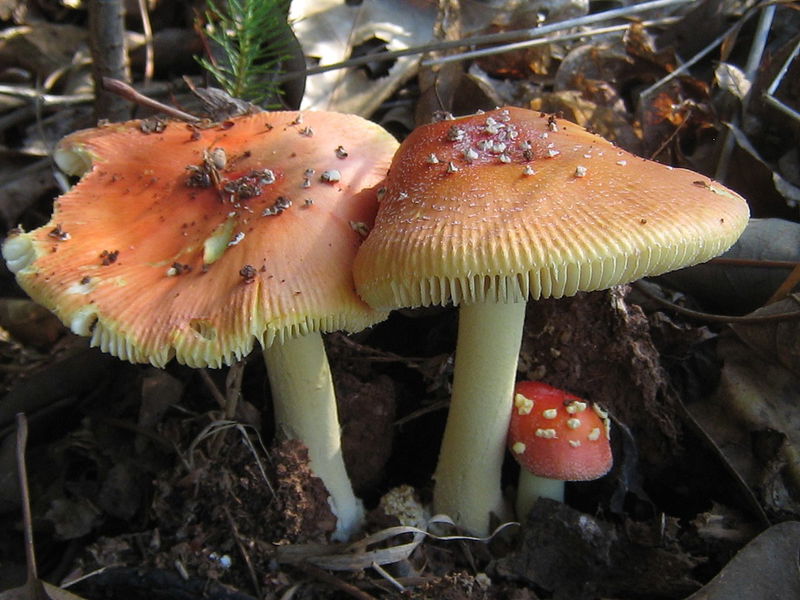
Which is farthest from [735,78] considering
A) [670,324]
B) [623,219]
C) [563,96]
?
[623,219]

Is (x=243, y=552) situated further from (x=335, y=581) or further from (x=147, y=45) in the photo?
(x=147, y=45)

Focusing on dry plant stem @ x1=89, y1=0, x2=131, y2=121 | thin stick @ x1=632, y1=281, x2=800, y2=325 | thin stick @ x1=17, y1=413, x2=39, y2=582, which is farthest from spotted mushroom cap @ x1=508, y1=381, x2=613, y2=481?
dry plant stem @ x1=89, y1=0, x2=131, y2=121

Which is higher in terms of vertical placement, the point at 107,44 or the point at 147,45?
the point at 107,44

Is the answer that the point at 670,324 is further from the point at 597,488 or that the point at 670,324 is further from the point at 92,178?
the point at 92,178

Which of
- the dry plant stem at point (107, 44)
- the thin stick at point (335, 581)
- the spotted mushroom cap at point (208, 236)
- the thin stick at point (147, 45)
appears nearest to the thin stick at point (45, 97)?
the thin stick at point (147, 45)

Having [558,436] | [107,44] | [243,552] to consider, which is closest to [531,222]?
[558,436]

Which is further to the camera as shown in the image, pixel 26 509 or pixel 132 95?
pixel 132 95
